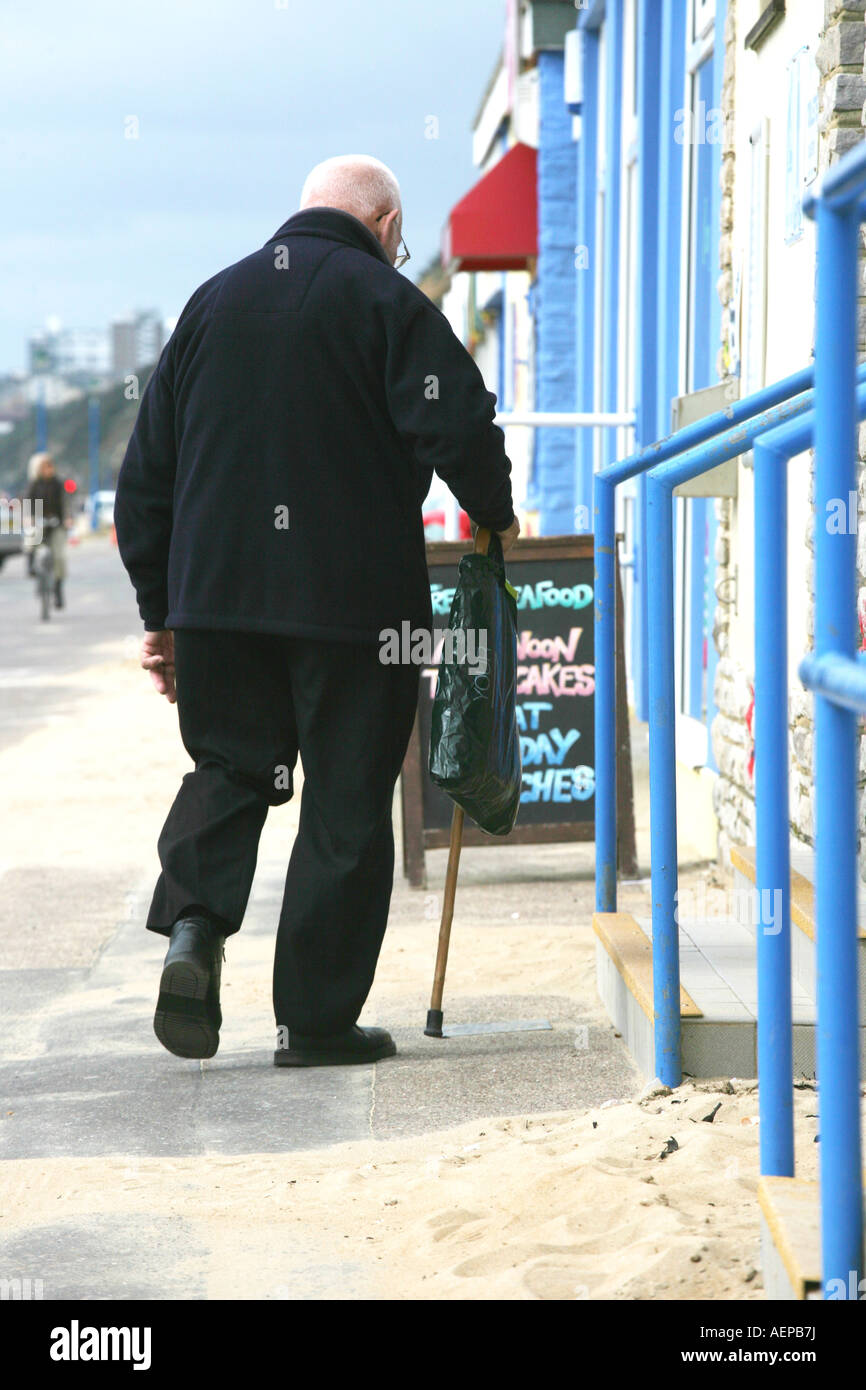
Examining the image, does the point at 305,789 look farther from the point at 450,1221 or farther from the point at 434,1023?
the point at 450,1221

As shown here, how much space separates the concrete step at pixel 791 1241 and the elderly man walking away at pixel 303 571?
5.02 feet

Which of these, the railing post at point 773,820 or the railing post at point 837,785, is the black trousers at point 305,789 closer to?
the railing post at point 773,820

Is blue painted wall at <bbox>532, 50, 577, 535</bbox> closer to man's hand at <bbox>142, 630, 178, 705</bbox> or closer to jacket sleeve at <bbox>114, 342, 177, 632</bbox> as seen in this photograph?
man's hand at <bbox>142, 630, 178, 705</bbox>

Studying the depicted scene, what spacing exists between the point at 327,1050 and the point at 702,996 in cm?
82

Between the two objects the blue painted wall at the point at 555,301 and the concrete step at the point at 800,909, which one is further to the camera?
the blue painted wall at the point at 555,301

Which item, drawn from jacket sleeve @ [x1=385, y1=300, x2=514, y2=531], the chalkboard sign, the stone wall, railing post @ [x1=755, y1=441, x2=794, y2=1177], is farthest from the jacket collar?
the chalkboard sign

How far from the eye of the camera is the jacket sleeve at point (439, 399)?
3.67 m

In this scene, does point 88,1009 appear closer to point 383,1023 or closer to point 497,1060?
point 383,1023

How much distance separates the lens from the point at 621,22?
404 inches

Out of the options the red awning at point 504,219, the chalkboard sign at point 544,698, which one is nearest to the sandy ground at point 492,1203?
the chalkboard sign at point 544,698

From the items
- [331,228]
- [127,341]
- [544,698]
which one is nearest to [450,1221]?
Result: [331,228]

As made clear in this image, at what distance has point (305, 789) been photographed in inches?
155

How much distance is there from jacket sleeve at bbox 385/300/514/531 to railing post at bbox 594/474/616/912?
534 mm

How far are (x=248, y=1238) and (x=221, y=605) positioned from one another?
54.2 inches
